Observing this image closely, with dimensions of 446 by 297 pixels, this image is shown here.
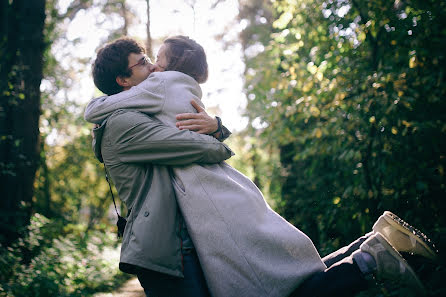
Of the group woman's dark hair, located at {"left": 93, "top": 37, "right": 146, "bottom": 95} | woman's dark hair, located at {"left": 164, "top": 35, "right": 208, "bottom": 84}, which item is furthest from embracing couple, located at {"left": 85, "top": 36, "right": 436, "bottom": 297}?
woman's dark hair, located at {"left": 93, "top": 37, "right": 146, "bottom": 95}

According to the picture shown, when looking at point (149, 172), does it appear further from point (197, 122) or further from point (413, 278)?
point (413, 278)

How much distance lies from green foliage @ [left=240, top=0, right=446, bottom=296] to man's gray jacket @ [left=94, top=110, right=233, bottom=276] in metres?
1.55

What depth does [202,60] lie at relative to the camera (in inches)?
99.0

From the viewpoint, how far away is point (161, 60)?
2473 mm

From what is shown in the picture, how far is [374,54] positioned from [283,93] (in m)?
1.16

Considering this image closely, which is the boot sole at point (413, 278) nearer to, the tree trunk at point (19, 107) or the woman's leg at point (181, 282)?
the woman's leg at point (181, 282)

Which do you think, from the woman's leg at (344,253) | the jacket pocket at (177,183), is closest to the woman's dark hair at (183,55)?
the jacket pocket at (177,183)

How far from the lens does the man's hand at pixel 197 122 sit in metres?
2.20

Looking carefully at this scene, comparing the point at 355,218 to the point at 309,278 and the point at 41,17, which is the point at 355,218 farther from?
the point at 41,17

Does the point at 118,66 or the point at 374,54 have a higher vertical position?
the point at 374,54

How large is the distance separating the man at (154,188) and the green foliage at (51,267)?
324 cm

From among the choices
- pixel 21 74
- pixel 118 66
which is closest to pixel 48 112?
pixel 21 74

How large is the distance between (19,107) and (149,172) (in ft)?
17.4

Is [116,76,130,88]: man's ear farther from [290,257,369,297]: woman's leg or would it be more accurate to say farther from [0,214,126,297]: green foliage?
[0,214,126,297]: green foliage
